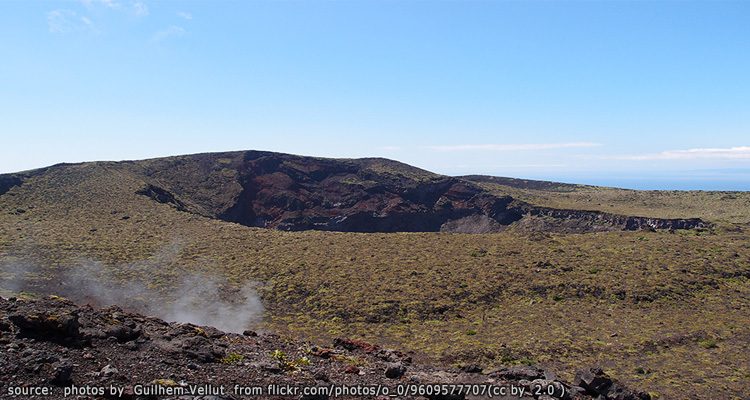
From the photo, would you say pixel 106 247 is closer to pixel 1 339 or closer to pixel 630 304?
pixel 1 339

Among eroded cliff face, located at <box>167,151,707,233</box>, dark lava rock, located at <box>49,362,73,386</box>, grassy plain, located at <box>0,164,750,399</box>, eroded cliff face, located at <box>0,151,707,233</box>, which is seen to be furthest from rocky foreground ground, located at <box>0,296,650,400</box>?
eroded cliff face, located at <box>167,151,707,233</box>

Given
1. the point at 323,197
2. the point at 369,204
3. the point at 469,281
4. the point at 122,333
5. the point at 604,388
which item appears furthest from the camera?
the point at 323,197

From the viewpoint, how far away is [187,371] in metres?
11.5

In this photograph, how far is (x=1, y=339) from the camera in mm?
11008

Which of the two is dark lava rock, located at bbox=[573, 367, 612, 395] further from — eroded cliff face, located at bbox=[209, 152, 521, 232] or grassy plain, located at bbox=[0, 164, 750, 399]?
eroded cliff face, located at bbox=[209, 152, 521, 232]

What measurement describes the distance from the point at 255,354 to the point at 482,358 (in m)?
10.6

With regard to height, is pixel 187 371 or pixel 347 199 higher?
pixel 347 199

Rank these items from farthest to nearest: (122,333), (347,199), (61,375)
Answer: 1. (347,199)
2. (122,333)
3. (61,375)

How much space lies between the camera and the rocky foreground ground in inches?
395

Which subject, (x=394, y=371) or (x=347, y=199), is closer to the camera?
(x=394, y=371)

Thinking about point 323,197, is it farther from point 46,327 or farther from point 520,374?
point 46,327

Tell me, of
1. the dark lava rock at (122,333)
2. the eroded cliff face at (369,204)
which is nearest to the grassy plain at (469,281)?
the dark lava rock at (122,333)

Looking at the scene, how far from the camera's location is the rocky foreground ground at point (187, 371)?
1004 centimetres

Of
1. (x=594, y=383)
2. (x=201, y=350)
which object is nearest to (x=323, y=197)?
(x=201, y=350)
